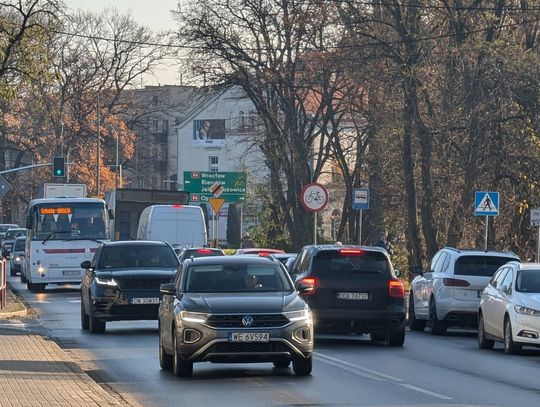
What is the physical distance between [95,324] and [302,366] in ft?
30.7

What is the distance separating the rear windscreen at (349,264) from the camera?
73.4ft

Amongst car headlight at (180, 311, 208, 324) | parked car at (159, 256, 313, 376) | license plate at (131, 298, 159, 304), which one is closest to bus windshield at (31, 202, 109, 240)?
license plate at (131, 298, 159, 304)

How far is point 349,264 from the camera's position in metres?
22.5

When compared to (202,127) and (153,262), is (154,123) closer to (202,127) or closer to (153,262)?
→ (202,127)

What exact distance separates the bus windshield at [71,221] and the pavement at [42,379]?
1970 centimetres

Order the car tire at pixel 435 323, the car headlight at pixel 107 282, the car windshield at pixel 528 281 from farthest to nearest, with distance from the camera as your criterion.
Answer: the car tire at pixel 435 323 → the car headlight at pixel 107 282 → the car windshield at pixel 528 281

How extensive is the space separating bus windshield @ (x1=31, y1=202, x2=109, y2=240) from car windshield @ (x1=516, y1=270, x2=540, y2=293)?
21.9 metres

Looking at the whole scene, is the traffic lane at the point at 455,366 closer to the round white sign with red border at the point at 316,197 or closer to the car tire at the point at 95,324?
the car tire at the point at 95,324

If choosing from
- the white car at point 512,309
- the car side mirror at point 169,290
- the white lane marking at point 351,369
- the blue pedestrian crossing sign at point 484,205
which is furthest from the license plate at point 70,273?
the car side mirror at point 169,290

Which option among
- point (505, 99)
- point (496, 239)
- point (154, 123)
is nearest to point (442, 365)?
point (505, 99)

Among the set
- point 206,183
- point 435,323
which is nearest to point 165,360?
point 435,323

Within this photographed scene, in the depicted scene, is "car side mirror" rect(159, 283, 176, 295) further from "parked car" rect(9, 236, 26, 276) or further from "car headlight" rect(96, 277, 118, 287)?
"parked car" rect(9, 236, 26, 276)

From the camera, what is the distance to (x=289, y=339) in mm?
16359

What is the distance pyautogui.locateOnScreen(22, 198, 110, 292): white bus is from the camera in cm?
4203
